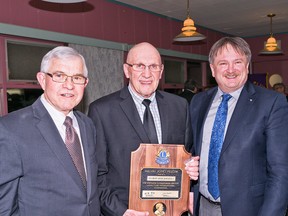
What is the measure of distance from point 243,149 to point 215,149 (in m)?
0.19

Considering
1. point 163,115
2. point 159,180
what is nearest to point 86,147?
point 159,180

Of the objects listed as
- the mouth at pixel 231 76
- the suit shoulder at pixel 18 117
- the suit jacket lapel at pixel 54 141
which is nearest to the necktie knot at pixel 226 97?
the mouth at pixel 231 76

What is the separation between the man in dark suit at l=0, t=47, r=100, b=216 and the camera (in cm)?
144

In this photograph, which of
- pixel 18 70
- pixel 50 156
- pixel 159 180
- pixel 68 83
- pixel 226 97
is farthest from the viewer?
pixel 18 70

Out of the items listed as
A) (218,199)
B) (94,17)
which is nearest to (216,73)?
(218,199)

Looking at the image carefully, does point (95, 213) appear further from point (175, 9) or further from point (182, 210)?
point (175, 9)

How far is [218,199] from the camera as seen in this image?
2021mm

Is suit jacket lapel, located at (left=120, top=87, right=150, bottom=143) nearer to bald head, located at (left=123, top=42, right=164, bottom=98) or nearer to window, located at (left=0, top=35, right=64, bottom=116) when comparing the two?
bald head, located at (left=123, top=42, right=164, bottom=98)

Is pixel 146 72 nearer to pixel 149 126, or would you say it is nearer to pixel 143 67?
pixel 143 67

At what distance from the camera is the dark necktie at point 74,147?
5.35ft

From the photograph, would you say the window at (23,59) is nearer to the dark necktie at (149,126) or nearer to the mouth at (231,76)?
the dark necktie at (149,126)

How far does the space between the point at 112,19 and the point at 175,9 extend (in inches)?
62.0

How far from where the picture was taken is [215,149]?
2.02 m

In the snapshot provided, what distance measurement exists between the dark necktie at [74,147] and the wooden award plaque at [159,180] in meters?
0.27
